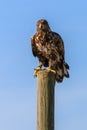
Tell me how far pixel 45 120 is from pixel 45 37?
3533 mm

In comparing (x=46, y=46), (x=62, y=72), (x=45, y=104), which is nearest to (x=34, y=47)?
(x=46, y=46)

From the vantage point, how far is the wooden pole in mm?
6016

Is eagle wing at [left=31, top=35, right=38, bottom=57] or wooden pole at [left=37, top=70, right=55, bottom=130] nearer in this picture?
wooden pole at [left=37, top=70, right=55, bottom=130]

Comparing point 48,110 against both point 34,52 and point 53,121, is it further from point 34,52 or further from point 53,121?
point 34,52

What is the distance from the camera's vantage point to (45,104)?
6141mm

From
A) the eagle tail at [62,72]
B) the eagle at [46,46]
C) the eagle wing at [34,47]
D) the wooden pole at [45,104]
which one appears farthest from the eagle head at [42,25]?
the wooden pole at [45,104]

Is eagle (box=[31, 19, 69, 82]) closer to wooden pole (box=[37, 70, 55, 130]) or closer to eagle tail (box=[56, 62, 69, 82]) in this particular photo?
eagle tail (box=[56, 62, 69, 82])

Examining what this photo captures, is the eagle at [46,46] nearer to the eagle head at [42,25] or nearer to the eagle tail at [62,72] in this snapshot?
the eagle head at [42,25]

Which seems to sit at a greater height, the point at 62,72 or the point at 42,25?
the point at 42,25

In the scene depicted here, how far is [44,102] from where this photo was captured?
6.15m

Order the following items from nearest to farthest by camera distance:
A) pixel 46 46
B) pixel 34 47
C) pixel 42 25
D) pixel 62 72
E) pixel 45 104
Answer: pixel 45 104
pixel 62 72
pixel 42 25
pixel 46 46
pixel 34 47

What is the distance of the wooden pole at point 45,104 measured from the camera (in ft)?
19.7

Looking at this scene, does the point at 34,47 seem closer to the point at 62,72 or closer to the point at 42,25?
the point at 42,25

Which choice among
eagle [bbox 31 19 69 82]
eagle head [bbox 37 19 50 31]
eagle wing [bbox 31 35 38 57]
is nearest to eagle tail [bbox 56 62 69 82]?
eagle [bbox 31 19 69 82]
